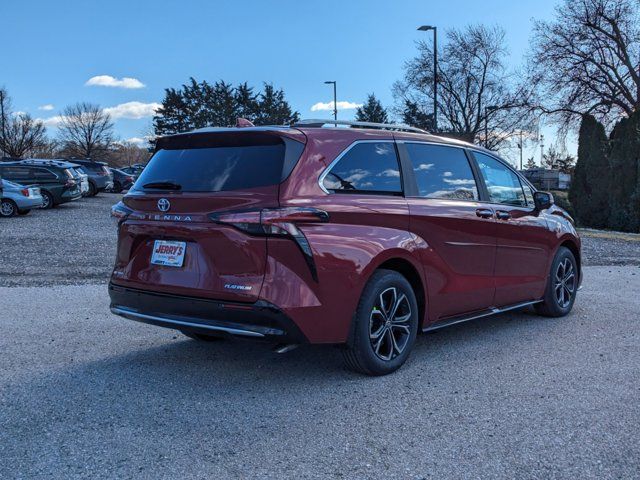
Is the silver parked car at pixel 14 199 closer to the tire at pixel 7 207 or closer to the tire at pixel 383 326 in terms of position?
the tire at pixel 7 207

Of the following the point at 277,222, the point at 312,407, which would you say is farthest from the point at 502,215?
the point at 312,407

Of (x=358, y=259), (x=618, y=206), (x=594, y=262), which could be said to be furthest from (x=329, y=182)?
(x=618, y=206)

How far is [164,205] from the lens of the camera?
14.3ft

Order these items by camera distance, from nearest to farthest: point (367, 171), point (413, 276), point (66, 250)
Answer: point (367, 171)
point (413, 276)
point (66, 250)

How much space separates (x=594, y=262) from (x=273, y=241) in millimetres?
9124

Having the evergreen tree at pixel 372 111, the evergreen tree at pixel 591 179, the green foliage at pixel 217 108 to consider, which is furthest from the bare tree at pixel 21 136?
the evergreen tree at pixel 591 179

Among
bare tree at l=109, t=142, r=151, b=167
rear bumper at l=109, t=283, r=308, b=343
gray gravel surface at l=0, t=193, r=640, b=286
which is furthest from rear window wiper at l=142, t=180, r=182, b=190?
bare tree at l=109, t=142, r=151, b=167

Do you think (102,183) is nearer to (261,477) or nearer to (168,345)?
(168,345)

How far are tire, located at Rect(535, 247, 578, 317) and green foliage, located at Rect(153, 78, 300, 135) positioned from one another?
4793cm

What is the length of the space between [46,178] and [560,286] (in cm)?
2039

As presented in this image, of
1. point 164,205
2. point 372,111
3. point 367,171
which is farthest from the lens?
point 372,111

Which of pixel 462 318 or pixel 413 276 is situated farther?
pixel 462 318

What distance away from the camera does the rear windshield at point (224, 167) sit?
414 cm

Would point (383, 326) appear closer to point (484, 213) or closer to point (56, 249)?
point (484, 213)
